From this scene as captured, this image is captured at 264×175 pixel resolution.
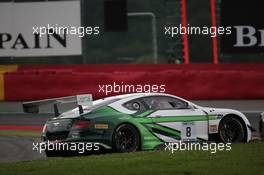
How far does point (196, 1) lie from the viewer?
80.5ft

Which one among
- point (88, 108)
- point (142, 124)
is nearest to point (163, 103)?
point (142, 124)

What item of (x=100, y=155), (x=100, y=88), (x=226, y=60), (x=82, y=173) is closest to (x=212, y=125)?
(x=100, y=155)

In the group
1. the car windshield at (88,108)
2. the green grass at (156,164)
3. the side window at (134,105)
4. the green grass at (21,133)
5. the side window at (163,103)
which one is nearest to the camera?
the green grass at (156,164)

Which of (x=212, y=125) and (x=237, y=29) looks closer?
(x=212, y=125)

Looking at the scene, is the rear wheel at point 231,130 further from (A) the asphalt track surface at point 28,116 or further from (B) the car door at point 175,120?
(A) the asphalt track surface at point 28,116

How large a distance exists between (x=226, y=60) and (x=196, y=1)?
2015 millimetres

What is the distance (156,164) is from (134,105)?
3.23 m

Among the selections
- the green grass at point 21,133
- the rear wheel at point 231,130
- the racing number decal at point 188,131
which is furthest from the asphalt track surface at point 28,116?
the rear wheel at point 231,130

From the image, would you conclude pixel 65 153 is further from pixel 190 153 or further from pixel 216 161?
pixel 216 161

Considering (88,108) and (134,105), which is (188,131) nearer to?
(134,105)

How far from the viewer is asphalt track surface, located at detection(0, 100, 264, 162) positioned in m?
15.3

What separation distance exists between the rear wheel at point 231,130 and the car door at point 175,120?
0.32 m

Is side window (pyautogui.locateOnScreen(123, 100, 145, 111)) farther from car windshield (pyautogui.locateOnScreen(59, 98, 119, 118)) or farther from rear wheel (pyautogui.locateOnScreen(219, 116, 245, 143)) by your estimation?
rear wheel (pyautogui.locateOnScreen(219, 116, 245, 143))

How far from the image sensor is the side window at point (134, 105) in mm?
14066
